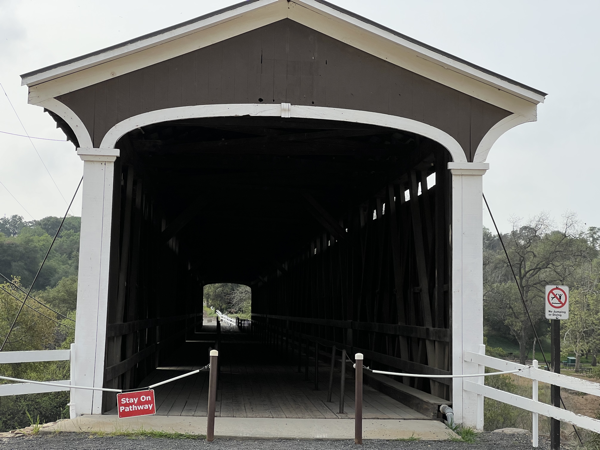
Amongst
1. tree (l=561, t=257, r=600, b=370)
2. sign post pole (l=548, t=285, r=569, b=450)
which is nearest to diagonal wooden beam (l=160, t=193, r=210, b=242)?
sign post pole (l=548, t=285, r=569, b=450)

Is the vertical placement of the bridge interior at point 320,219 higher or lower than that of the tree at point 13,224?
lower

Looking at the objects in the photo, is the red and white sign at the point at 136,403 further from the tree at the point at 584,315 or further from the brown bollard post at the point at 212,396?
the tree at the point at 584,315

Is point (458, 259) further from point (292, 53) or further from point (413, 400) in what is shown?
point (292, 53)

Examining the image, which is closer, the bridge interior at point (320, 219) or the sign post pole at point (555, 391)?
the sign post pole at point (555, 391)

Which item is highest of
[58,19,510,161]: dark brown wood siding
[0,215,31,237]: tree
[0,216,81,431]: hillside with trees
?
→ [0,215,31,237]: tree

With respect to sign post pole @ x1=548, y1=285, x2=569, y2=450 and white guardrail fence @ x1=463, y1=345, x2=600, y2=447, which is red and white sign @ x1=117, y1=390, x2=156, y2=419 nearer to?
white guardrail fence @ x1=463, y1=345, x2=600, y2=447

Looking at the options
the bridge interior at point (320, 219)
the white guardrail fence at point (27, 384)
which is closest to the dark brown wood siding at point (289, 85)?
the bridge interior at point (320, 219)

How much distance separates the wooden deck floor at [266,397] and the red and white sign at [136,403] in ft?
Result: 4.48

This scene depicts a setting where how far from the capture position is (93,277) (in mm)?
6871

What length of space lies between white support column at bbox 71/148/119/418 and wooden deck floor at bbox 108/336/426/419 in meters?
0.47

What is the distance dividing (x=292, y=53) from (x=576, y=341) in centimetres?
4572

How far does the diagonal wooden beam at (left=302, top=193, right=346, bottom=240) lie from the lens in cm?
1211

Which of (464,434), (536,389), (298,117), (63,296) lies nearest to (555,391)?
(536,389)

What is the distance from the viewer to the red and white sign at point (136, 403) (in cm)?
571
